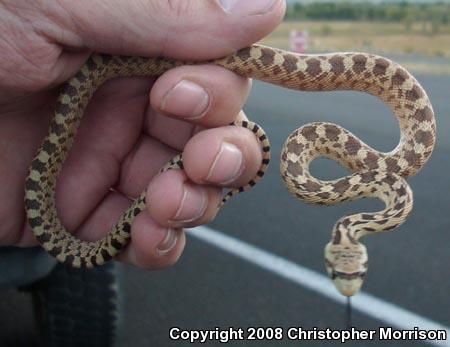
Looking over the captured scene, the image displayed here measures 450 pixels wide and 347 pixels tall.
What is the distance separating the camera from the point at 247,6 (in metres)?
4.41

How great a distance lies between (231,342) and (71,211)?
275 cm

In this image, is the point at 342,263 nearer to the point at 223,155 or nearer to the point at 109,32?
the point at 223,155

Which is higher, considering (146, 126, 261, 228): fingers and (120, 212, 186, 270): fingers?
(146, 126, 261, 228): fingers

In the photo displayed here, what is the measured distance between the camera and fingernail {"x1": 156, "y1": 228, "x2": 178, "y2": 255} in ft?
16.4

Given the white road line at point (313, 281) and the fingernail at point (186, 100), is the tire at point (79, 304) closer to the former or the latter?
the fingernail at point (186, 100)

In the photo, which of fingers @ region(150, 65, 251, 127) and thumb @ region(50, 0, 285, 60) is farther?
fingers @ region(150, 65, 251, 127)

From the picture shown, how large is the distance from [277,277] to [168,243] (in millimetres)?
4039

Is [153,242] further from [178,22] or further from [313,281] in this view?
[313,281]

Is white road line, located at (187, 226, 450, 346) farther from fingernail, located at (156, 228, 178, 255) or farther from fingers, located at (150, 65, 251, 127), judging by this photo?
fingers, located at (150, 65, 251, 127)

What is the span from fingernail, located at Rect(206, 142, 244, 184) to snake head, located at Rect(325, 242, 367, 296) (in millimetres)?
757

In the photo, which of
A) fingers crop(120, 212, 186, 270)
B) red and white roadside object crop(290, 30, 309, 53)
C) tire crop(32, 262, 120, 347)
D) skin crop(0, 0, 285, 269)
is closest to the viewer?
skin crop(0, 0, 285, 269)

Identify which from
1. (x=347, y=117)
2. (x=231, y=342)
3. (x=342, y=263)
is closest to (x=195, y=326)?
(x=231, y=342)

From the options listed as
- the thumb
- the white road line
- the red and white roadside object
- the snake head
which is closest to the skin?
the thumb

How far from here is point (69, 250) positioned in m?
5.31
